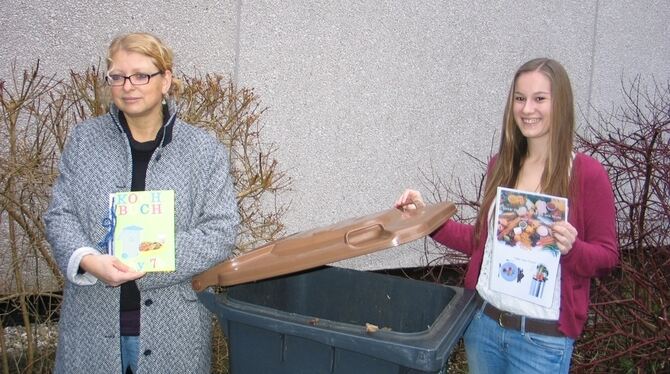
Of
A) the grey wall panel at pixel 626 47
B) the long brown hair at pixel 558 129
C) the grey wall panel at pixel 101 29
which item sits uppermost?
the grey wall panel at pixel 626 47

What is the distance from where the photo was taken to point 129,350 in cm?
172

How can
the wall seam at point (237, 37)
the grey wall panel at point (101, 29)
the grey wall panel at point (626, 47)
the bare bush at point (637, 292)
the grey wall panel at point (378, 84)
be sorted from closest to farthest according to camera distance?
the bare bush at point (637, 292), the grey wall panel at point (101, 29), the wall seam at point (237, 37), the grey wall panel at point (378, 84), the grey wall panel at point (626, 47)

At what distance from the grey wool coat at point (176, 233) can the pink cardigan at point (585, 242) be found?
1.04 meters

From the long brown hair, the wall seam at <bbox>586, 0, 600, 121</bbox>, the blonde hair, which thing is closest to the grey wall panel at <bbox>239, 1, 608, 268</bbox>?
the wall seam at <bbox>586, 0, 600, 121</bbox>

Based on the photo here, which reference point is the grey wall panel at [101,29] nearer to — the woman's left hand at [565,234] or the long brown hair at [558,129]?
the long brown hair at [558,129]

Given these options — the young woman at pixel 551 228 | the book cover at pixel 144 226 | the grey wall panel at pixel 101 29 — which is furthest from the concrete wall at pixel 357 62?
the young woman at pixel 551 228

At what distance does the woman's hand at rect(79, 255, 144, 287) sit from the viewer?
1532 millimetres

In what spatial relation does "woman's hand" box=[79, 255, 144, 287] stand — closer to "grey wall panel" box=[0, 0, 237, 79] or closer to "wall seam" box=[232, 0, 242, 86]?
"grey wall panel" box=[0, 0, 237, 79]

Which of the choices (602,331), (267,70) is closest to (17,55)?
(267,70)

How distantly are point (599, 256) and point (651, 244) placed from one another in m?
1.72

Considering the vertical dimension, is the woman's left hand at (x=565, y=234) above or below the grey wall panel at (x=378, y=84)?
below

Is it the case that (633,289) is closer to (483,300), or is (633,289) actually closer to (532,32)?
(483,300)

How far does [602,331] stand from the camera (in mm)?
2945

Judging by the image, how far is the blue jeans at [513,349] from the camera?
164 cm
